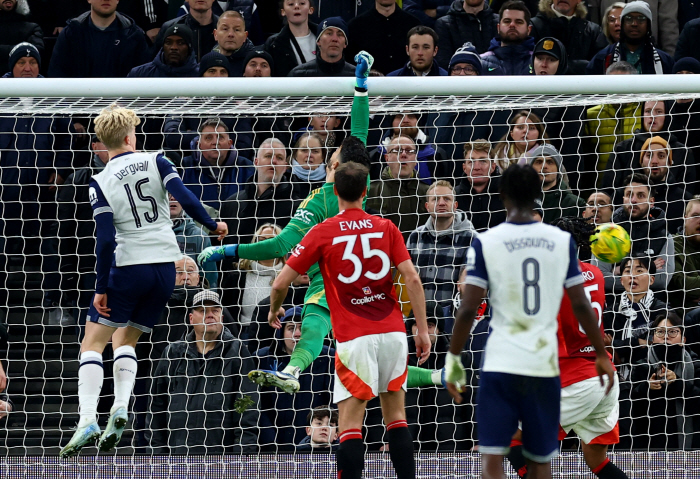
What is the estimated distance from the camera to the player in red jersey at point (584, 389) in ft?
22.7

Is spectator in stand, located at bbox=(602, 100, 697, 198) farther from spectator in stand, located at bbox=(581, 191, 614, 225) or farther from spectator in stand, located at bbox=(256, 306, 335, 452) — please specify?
spectator in stand, located at bbox=(256, 306, 335, 452)

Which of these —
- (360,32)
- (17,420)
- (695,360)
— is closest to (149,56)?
(360,32)

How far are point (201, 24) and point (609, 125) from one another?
436cm

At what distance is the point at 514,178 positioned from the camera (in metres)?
5.78

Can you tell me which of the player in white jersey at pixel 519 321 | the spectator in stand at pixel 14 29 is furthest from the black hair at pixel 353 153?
the spectator in stand at pixel 14 29

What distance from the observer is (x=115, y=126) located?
7.22 meters

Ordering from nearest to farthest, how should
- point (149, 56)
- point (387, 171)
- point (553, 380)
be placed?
point (553, 380) < point (387, 171) < point (149, 56)

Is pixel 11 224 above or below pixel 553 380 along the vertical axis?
above

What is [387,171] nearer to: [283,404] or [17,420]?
[283,404]

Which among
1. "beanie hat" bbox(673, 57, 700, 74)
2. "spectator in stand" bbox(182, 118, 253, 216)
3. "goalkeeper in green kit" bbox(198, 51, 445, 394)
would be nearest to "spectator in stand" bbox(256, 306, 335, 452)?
"spectator in stand" bbox(182, 118, 253, 216)

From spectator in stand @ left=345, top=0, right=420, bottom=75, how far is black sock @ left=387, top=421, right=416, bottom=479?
5.38 meters

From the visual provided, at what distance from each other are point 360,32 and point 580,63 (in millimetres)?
2301

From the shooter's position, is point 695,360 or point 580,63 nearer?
point 695,360

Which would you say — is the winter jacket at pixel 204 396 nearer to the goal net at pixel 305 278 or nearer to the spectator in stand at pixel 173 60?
the goal net at pixel 305 278
